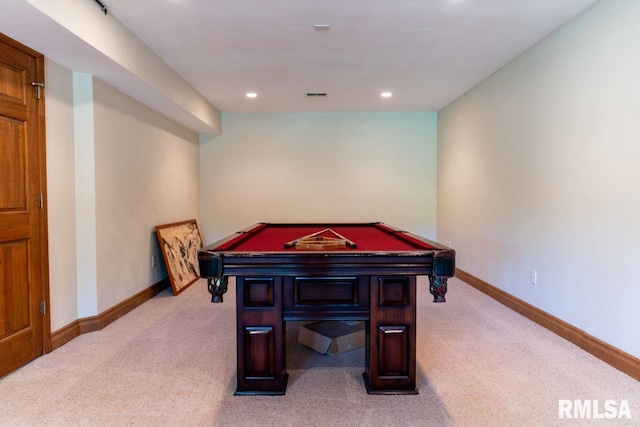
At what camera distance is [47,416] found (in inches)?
72.7

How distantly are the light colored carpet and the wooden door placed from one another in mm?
213

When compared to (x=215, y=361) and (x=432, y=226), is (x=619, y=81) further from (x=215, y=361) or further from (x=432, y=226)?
(x=432, y=226)

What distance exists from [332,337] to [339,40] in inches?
93.8

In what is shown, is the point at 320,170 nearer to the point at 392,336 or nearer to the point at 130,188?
the point at 130,188

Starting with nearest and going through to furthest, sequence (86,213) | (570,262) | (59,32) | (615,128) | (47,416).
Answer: (47,416)
(59,32)
(615,128)
(570,262)
(86,213)

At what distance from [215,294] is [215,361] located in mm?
813

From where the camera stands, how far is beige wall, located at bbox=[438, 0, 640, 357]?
226 centimetres

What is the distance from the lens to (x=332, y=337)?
102 inches

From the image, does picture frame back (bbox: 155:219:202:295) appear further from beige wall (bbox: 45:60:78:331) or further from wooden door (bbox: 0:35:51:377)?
wooden door (bbox: 0:35:51:377)

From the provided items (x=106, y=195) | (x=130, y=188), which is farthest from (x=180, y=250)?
(x=106, y=195)

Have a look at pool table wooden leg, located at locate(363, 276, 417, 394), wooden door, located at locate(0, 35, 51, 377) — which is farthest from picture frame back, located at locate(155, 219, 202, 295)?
pool table wooden leg, located at locate(363, 276, 417, 394)

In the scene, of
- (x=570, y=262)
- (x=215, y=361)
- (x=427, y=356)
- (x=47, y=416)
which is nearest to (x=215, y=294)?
(x=215, y=361)

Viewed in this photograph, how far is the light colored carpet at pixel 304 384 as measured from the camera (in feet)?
6.00

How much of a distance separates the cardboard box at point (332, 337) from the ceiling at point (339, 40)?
223 centimetres
